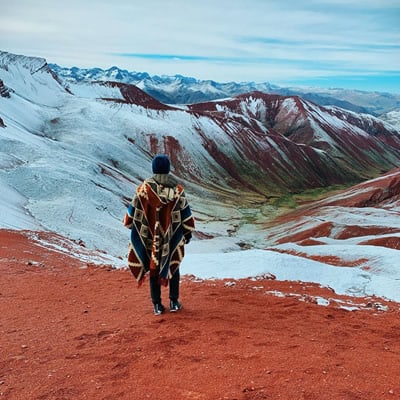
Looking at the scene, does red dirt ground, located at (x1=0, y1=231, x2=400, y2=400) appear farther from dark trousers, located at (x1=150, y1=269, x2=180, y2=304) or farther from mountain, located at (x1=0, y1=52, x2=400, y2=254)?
mountain, located at (x1=0, y1=52, x2=400, y2=254)

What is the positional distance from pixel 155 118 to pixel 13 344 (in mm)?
105624

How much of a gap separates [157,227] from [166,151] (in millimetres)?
86599

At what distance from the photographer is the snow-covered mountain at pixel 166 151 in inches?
1252

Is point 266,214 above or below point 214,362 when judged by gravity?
below

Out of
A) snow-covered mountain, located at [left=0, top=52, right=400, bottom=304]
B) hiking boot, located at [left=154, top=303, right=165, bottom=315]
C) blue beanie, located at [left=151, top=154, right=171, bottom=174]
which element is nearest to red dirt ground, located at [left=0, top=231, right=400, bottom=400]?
hiking boot, located at [left=154, top=303, right=165, bottom=315]

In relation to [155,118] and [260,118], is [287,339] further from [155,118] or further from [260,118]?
[260,118]

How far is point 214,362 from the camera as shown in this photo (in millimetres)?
5852

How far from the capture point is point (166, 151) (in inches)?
3671

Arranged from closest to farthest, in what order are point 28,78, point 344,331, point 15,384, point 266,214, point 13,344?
point 15,384 < point 13,344 < point 344,331 < point 266,214 < point 28,78

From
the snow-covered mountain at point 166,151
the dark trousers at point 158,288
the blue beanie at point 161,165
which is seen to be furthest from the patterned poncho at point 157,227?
the snow-covered mountain at point 166,151

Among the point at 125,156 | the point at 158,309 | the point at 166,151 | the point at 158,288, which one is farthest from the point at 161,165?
the point at 166,151

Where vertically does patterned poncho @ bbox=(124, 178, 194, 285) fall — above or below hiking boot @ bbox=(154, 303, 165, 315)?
above

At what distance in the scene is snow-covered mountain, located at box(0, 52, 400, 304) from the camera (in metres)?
31.8

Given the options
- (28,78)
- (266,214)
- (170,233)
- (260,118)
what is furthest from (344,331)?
(260,118)
